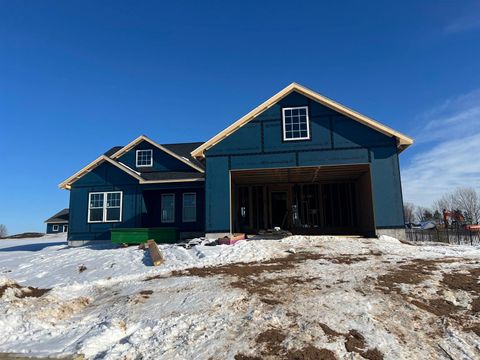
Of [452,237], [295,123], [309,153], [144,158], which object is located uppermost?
[295,123]

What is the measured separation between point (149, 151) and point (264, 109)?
29.3ft

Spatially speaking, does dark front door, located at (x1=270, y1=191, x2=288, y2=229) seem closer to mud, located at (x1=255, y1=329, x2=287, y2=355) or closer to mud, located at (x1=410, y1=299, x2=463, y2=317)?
mud, located at (x1=410, y1=299, x2=463, y2=317)

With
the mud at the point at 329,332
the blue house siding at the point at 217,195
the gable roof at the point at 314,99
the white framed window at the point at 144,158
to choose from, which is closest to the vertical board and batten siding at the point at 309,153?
the blue house siding at the point at 217,195

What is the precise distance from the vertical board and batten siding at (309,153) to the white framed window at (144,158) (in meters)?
6.65

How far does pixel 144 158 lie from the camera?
2230 cm

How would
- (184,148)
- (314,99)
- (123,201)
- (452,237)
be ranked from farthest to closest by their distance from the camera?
(452,237), (184,148), (123,201), (314,99)

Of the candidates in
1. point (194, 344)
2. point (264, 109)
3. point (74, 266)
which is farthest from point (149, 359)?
point (264, 109)

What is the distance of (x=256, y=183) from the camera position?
2144cm

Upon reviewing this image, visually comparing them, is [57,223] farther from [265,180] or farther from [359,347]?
[359,347]

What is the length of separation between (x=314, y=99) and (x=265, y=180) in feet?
19.5

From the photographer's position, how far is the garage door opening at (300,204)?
67.9 feet

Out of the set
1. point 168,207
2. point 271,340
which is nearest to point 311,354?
point 271,340

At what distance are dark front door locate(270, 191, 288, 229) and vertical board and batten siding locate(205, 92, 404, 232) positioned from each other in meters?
6.09

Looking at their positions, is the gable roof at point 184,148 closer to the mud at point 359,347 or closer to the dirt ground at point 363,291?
the dirt ground at point 363,291
